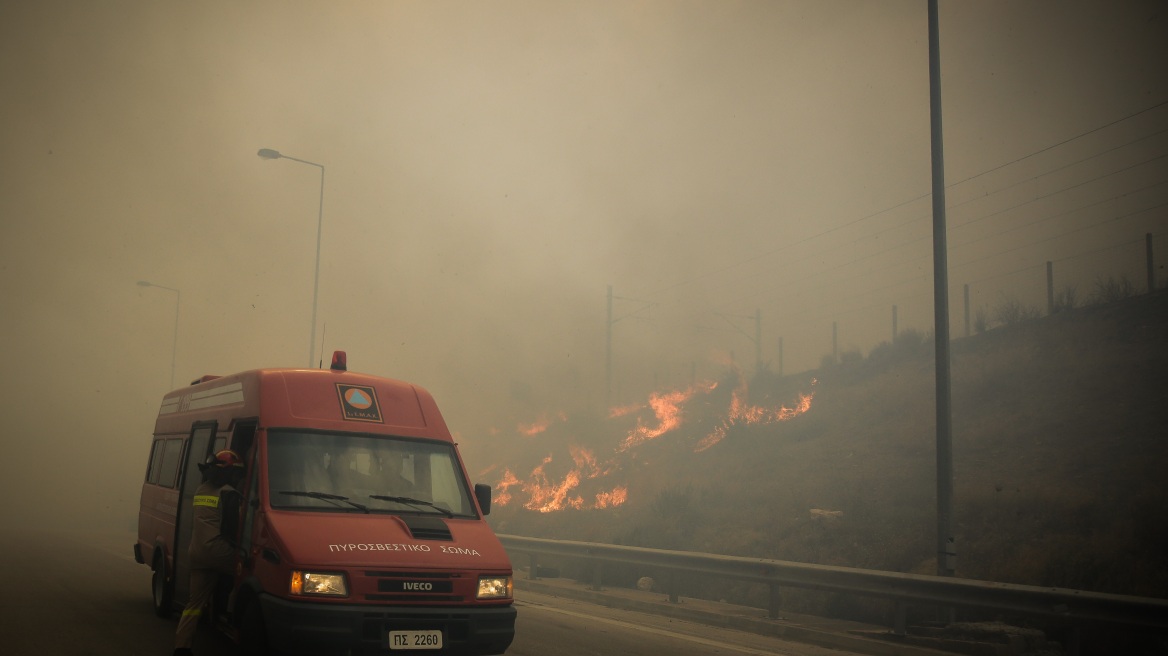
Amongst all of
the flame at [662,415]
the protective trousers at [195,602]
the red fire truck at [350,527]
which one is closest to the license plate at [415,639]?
the red fire truck at [350,527]

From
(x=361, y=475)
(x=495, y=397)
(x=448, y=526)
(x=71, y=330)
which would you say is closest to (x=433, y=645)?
(x=448, y=526)

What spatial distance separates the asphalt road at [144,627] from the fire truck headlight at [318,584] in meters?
2.11

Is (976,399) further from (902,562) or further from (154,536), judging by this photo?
(154,536)

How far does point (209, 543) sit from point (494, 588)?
2.36 metres

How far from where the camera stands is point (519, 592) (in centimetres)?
1580

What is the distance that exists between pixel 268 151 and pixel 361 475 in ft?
61.6

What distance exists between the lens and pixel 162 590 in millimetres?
9945

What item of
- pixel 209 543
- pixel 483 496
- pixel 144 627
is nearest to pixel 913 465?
pixel 483 496

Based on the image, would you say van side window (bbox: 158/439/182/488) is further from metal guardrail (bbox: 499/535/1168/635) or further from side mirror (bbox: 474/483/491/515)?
metal guardrail (bbox: 499/535/1168/635)

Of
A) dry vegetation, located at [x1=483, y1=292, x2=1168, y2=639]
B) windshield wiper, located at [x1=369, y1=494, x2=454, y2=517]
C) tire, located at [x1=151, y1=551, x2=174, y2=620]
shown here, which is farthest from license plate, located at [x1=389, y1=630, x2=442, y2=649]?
dry vegetation, located at [x1=483, y1=292, x2=1168, y2=639]

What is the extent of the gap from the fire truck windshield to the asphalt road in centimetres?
189

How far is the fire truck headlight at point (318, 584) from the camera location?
6223 mm

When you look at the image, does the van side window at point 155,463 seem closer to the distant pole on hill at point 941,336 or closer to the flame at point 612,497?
the distant pole on hill at point 941,336

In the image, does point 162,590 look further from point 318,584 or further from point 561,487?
point 561,487
